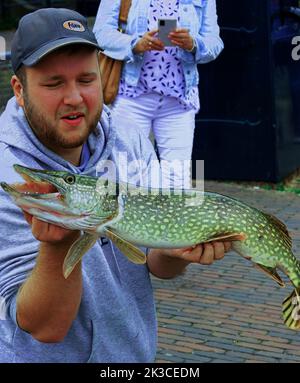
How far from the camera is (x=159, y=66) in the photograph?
5.24m

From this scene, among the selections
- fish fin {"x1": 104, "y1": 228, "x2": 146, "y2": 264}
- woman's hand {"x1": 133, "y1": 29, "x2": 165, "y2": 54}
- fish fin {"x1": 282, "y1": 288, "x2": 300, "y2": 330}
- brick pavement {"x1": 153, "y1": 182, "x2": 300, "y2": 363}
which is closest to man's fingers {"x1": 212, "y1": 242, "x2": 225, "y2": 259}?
fish fin {"x1": 104, "y1": 228, "x2": 146, "y2": 264}

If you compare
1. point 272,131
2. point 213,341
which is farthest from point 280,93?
point 213,341

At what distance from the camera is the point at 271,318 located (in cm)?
516

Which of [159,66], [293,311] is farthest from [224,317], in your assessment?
[293,311]

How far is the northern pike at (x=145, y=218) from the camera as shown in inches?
81.0

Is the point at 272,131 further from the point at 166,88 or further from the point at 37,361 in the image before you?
the point at 37,361

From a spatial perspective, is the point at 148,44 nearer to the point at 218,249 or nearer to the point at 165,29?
the point at 165,29

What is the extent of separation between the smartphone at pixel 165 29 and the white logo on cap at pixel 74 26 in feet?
8.83

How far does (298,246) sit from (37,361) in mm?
4304

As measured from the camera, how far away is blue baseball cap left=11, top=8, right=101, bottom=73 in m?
2.27

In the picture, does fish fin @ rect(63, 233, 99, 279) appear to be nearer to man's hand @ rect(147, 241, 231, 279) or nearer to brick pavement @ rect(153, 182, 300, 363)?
man's hand @ rect(147, 241, 231, 279)

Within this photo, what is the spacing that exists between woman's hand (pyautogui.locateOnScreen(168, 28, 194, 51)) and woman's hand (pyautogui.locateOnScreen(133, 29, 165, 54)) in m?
0.09

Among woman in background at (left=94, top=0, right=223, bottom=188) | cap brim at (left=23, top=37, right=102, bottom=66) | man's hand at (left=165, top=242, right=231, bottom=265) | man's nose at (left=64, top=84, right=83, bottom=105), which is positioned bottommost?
woman in background at (left=94, top=0, right=223, bottom=188)

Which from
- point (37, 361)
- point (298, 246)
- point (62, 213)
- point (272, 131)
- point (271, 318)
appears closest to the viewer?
point (62, 213)
